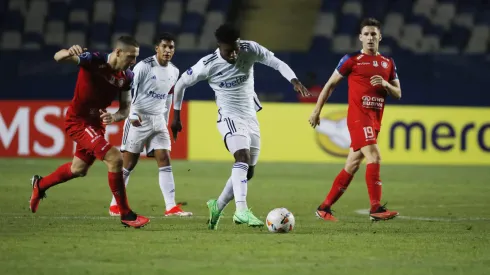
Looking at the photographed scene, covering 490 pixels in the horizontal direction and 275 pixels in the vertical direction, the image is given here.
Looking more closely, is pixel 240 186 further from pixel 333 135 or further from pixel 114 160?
pixel 333 135

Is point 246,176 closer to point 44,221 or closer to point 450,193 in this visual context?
point 44,221

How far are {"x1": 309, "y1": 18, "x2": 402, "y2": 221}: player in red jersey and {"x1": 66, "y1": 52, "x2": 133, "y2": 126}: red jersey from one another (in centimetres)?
197

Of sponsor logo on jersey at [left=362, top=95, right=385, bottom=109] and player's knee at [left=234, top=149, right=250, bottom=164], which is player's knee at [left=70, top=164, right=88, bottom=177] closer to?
player's knee at [left=234, top=149, right=250, bottom=164]

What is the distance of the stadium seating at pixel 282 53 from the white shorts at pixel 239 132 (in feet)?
37.9

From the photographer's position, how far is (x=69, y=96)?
816 inches

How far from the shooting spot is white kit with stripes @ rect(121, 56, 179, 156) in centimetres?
1070

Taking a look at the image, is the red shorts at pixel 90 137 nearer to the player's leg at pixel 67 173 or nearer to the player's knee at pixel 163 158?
the player's leg at pixel 67 173

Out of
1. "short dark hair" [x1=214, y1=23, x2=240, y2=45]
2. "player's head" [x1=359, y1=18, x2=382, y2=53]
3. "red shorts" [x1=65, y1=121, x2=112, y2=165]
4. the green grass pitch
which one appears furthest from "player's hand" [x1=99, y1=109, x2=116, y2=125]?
"player's head" [x1=359, y1=18, x2=382, y2=53]

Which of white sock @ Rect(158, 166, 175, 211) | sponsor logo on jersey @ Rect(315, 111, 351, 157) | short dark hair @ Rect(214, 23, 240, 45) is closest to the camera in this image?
short dark hair @ Rect(214, 23, 240, 45)

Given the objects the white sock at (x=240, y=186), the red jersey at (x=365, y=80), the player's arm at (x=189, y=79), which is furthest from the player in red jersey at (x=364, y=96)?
the player's arm at (x=189, y=79)

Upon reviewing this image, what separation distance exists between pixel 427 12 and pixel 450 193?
12.1 m

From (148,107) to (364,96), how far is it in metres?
2.37

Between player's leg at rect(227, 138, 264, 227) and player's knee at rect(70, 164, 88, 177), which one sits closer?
player's leg at rect(227, 138, 264, 227)

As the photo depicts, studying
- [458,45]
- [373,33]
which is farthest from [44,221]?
[458,45]
